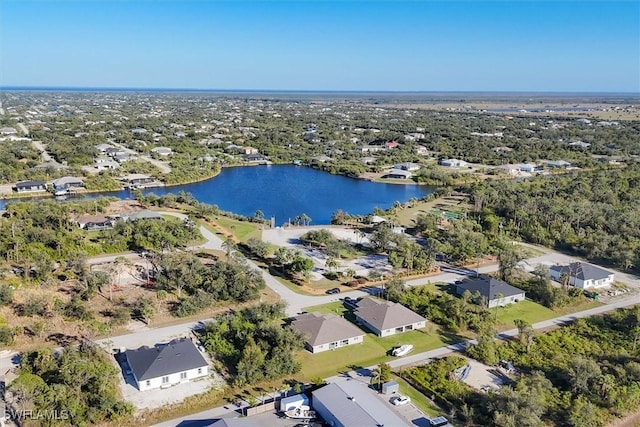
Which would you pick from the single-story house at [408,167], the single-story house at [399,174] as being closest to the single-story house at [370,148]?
the single-story house at [408,167]

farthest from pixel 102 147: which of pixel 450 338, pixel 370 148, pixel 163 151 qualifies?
pixel 450 338

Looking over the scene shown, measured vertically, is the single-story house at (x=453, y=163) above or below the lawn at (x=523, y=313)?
above

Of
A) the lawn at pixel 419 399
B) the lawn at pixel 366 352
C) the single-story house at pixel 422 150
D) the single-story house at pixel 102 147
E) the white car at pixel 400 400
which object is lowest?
the lawn at pixel 366 352

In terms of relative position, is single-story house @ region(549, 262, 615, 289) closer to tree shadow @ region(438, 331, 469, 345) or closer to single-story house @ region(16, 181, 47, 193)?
tree shadow @ region(438, 331, 469, 345)

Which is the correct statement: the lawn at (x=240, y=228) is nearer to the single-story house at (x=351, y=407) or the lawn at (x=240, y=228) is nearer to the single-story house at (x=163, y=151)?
the single-story house at (x=351, y=407)

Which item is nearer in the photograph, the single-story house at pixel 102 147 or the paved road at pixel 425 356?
the paved road at pixel 425 356

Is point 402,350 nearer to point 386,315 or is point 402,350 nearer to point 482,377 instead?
point 386,315

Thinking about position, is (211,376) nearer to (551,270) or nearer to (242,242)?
(242,242)

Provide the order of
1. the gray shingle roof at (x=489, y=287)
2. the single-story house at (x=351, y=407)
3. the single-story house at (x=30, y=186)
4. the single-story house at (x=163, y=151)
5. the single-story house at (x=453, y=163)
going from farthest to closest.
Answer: the single-story house at (x=163, y=151) < the single-story house at (x=453, y=163) < the single-story house at (x=30, y=186) < the gray shingle roof at (x=489, y=287) < the single-story house at (x=351, y=407)
